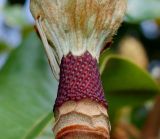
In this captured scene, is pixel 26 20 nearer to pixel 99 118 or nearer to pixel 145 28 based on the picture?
pixel 145 28

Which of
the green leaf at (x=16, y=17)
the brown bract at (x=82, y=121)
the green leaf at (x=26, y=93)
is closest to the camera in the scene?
the brown bract at (x=82, y=121)

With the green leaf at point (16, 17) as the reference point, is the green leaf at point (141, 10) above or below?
above

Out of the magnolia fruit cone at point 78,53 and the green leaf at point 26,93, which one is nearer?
the magnolia fruit cone at point 78,53

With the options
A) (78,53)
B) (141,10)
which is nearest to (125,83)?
(141,10)

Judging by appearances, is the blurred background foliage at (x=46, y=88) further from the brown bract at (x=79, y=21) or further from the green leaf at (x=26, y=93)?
the brown bract at (x=79, y=21)

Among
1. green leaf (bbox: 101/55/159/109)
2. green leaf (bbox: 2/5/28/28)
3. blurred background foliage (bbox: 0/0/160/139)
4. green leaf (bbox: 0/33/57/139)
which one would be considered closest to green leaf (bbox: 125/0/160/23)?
blurred background foliage (bbox: 0/0/160/139)

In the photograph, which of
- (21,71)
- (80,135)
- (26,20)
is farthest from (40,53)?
(80,135)

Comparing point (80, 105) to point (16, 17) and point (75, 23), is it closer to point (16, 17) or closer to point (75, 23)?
point (75, 23)

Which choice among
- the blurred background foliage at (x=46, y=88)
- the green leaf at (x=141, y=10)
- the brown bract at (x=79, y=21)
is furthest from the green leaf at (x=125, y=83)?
the brown bract at (x=79, y=21)
